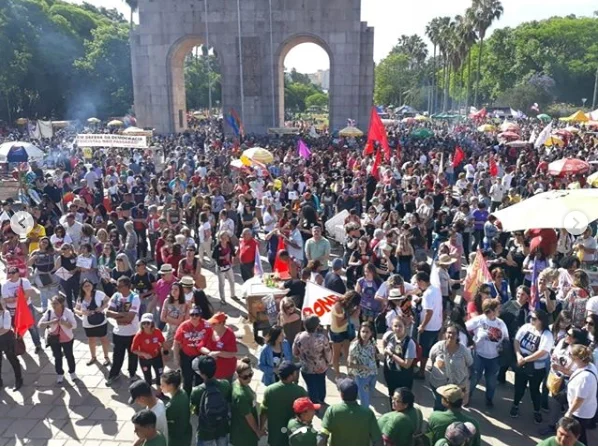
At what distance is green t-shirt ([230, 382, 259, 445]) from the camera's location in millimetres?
5348

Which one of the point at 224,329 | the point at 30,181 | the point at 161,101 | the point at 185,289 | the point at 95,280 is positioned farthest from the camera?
the point at 161,101

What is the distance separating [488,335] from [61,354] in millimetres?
5719

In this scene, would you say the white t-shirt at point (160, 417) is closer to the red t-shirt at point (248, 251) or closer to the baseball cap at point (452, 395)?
the baseball cap at point (452, 395)

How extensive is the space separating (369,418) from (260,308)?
3.39 meters

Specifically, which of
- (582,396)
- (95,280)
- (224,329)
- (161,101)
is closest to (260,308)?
(224,329)

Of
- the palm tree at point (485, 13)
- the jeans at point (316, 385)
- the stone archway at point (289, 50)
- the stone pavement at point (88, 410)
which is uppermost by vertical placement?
the palm tree at point (485, 13)

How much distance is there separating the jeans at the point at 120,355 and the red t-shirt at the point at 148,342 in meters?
0.72

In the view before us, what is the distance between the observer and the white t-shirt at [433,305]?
24.5 ft

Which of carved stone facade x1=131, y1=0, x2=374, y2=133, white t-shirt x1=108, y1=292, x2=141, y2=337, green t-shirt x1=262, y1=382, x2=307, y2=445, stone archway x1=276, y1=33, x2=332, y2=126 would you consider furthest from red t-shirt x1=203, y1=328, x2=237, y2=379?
stone archway x1=276, y1=33, x2=332, y2=126

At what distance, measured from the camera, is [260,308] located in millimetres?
8109

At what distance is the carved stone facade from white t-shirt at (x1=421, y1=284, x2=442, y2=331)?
3435cm

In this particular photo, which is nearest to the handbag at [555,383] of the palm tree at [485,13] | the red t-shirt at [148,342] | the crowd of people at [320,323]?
the crowd of people at [320,323]

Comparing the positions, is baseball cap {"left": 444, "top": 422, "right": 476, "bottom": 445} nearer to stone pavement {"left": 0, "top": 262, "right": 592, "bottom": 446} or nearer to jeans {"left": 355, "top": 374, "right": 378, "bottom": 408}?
jeans {"left": 355, "top": 374, "right": 378, "bottom": 408}

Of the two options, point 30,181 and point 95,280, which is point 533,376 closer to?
point 95,280
